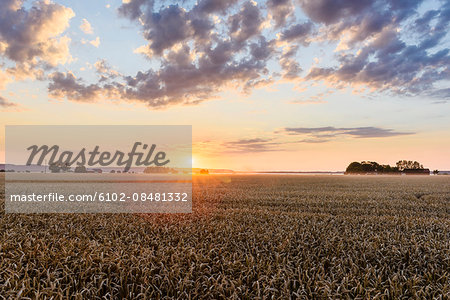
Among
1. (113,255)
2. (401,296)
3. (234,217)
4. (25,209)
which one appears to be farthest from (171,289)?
(25,209)

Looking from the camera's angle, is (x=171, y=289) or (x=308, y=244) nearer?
(x=171, y=289)

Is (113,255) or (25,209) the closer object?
(113,255)

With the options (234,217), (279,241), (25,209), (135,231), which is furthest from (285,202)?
(25,209)

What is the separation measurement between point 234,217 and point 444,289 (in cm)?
916

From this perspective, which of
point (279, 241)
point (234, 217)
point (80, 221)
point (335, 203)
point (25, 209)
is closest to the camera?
point (279, 241)

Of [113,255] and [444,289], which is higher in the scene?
[113,255]

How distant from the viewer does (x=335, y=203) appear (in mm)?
22047

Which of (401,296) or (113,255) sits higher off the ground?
(113,255)

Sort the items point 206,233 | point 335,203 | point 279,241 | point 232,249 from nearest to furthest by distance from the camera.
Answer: point 232,249
point 279,241
point 206,233
point 335,203

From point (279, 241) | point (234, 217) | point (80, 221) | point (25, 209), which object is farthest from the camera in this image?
point (25, 209)

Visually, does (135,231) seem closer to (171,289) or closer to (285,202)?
(171,289)

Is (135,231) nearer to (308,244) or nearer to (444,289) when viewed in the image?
(308,244)

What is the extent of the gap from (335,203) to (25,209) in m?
21.2

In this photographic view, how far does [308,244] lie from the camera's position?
31.1 ft
